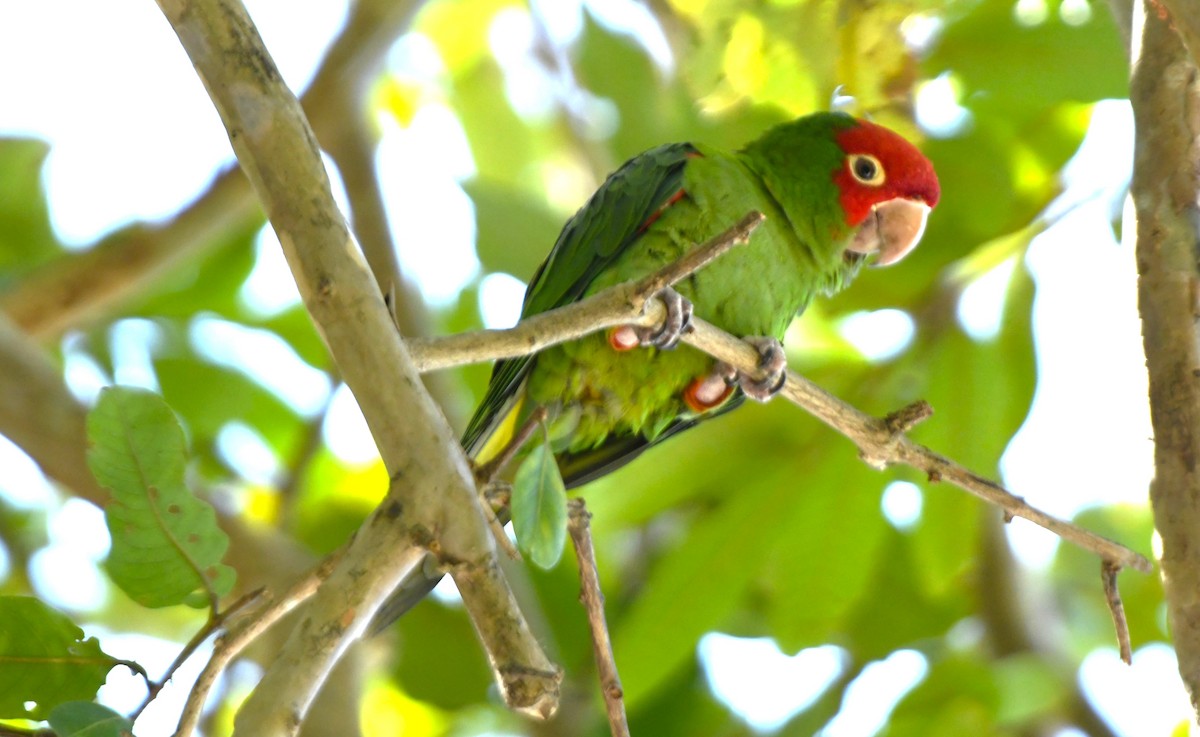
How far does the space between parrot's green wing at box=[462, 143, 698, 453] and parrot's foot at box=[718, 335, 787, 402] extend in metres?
0.34

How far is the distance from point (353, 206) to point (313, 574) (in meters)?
2.03

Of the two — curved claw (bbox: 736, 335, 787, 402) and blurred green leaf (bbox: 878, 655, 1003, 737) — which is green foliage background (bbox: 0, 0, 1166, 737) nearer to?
blurred green leaf (bbox: 878, 655, 1003, 737)

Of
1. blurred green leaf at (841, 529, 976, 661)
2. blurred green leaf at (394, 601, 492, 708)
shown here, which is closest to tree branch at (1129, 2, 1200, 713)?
blurred green leaf at (841, 529, 976, 661)

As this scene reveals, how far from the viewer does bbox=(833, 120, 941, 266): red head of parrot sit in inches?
102

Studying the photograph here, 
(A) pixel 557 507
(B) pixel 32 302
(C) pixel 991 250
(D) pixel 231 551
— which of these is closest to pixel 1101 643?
(C) pixel 991 250

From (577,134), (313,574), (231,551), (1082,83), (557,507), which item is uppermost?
(577,134)

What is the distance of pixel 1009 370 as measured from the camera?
100 inches

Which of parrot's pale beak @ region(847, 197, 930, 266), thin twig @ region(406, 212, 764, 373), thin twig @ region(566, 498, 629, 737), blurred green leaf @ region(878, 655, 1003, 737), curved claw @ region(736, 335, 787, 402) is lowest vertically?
thin twig @ region(566, 498, 629, 737)

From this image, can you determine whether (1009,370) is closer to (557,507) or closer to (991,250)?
(991,250)

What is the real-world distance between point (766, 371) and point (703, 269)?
0.82 feet

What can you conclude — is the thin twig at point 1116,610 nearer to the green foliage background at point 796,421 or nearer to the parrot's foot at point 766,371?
the parrot's foot at point 766,371

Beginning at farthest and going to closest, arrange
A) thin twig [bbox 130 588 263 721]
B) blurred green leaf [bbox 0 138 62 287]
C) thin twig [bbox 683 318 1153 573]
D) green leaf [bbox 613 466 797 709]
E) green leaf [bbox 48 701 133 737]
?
blurred green leaf [bbox 0 138 62 287]
green leaf [bbox 613 466 797 709]
thin twig [bbox 683 318 1153 573]
thin twig [bbox 130 588 263 721]
green leaf [bbox 48 701 133 737]

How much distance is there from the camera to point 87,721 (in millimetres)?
1098

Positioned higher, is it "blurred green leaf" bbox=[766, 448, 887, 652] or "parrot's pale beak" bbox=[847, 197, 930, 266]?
"parrot's pale beak" bbox=[847, 197, 930, 266]
